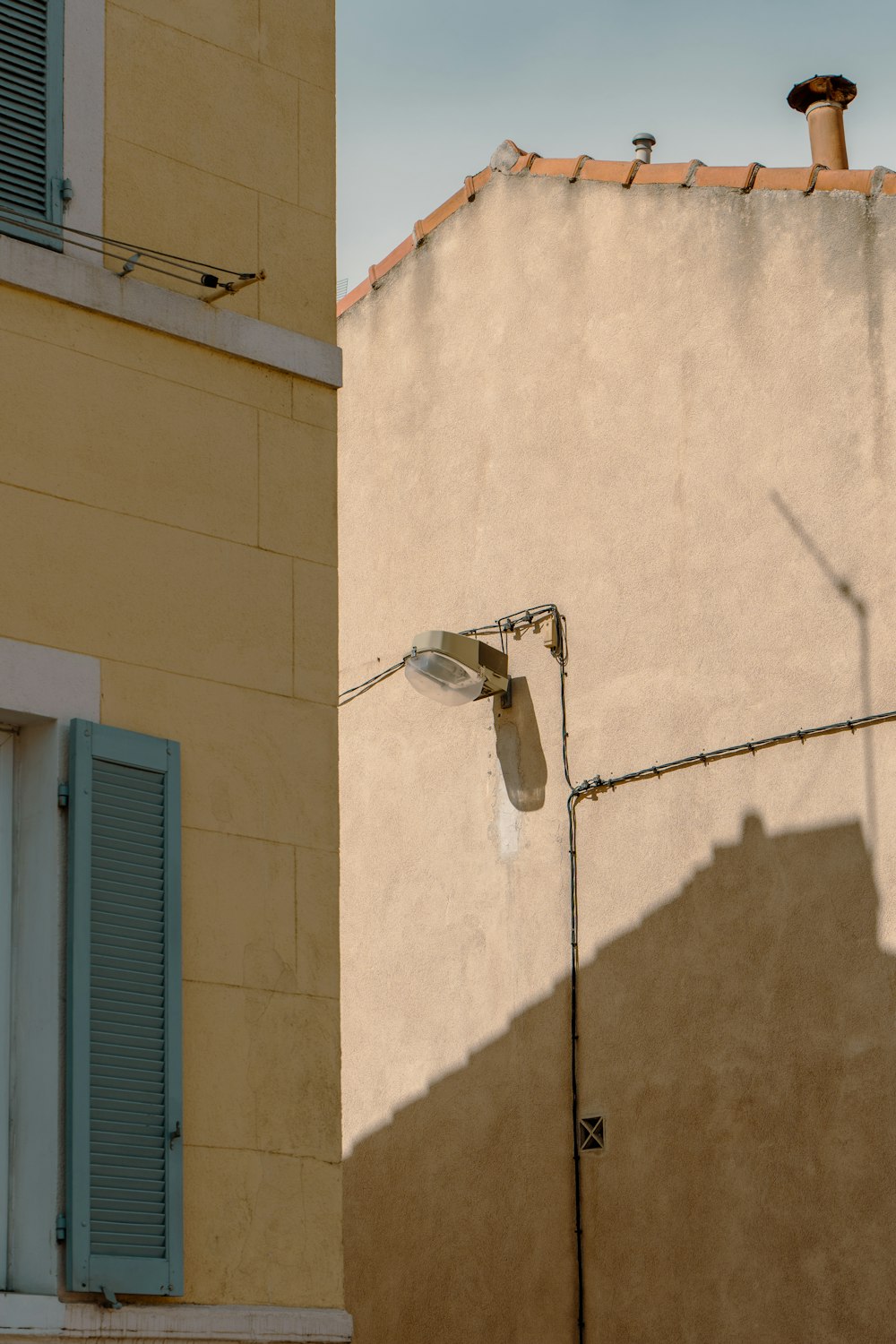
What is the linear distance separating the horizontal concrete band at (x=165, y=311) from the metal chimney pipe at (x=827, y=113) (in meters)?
5.09

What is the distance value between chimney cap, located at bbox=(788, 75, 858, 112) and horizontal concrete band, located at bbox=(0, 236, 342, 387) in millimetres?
5228

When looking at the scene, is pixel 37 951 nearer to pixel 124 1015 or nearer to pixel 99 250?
pixel 124 1015

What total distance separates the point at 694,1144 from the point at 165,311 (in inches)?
198

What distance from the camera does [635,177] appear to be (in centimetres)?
1132

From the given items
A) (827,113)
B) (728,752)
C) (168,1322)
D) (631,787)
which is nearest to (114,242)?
(168,1322)

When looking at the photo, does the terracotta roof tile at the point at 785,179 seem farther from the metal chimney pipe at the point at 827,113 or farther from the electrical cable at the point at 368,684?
the electrical cable at the point at 368,684

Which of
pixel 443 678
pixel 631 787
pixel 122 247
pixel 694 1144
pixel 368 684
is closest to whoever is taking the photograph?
pixel 122 247

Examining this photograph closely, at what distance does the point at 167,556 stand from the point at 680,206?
17.9 ft

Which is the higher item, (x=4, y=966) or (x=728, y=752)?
(x=728, y=752)

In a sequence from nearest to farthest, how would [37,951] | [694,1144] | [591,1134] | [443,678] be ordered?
[37,951] < [694,1144] < [591,1134] < [443,678]

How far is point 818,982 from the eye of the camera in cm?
943

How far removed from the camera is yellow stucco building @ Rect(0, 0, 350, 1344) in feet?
19.0

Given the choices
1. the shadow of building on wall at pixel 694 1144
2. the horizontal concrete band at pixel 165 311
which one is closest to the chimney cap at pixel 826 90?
the shadow of building on wall at pixel 694 1144

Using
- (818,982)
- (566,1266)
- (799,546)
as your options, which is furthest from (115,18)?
(566,1266)
